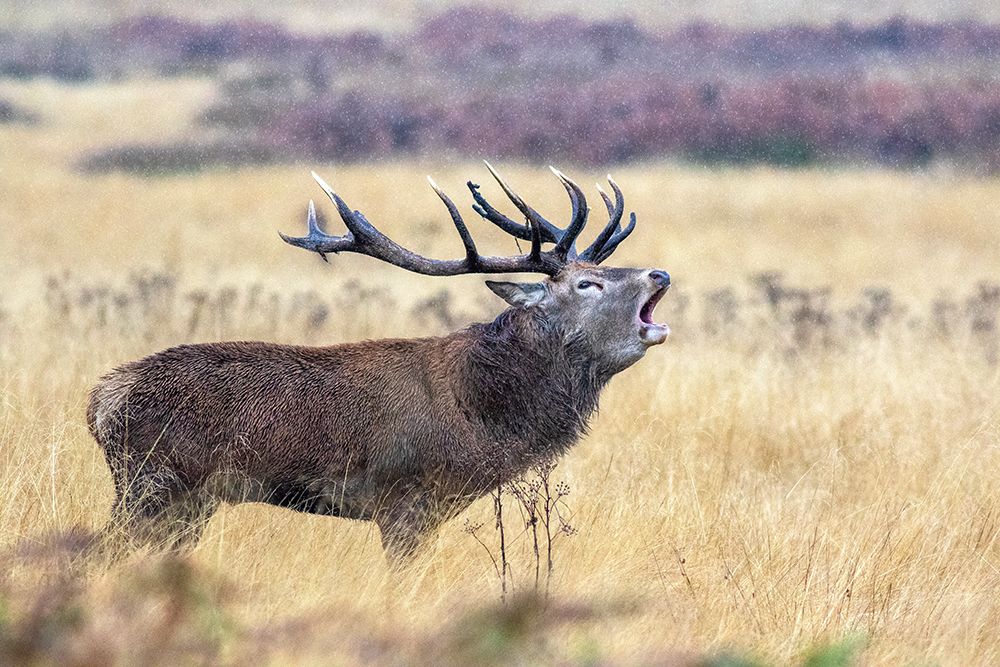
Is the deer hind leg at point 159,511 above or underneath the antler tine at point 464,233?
underneath

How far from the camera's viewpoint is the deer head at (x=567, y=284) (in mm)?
6523

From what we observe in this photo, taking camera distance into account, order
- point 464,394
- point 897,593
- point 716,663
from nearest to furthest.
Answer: point 716,663, point 897,593, point 464,394

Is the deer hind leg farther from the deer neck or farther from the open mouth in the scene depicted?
the open mouth

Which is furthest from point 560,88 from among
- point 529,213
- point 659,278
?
point 659,278

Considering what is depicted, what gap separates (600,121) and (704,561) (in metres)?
22.6

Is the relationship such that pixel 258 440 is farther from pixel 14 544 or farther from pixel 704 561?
pixel 704 561

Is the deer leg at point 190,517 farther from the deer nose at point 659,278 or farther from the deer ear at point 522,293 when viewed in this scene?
the deer nose at point 659,278

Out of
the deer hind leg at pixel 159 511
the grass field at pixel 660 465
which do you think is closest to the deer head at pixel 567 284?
the grass field at pixel 660 465

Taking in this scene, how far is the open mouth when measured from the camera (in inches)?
253

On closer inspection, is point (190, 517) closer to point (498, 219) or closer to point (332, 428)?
point (332, 428)

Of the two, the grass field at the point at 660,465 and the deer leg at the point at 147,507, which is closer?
the grass field at the point at 660,465

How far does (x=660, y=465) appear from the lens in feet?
25.4

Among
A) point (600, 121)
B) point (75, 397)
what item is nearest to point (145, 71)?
point (600, 121)

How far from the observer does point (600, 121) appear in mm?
28250
